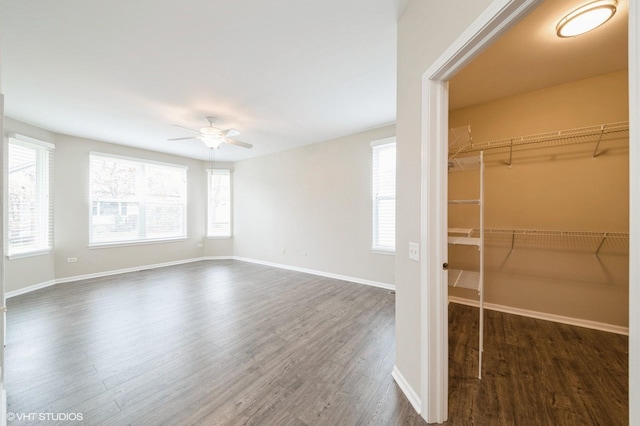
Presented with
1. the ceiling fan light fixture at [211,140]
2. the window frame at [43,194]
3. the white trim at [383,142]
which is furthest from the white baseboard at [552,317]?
the window frame at [43,194]

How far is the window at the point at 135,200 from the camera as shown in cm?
475

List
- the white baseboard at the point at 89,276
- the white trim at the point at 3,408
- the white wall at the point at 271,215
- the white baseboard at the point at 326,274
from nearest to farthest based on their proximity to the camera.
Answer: the white trim at the point at 3,408 < the white baseboard at the point at 89,276 < the white baseboard at the point at 326,274 < the white wall at the point at 271,215

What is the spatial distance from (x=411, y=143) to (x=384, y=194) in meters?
2.50

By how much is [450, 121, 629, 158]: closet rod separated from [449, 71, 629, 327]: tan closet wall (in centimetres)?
6

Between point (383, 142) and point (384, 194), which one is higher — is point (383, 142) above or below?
above

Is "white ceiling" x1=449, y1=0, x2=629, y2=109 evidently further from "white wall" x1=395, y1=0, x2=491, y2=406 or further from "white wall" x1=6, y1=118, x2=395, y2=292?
"white wall" x1=6, y1=118, x2=395, y2=292

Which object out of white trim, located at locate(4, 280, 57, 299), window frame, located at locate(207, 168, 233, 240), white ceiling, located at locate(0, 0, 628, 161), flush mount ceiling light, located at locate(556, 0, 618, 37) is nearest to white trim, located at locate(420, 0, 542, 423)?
white ceiling, located at locate(0, 0, 628, 161)

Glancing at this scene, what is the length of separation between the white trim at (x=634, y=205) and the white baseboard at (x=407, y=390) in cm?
116

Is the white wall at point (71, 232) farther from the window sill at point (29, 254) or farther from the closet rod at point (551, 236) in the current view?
the closet rod at point (551, 236)

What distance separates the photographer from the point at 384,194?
4121 mm

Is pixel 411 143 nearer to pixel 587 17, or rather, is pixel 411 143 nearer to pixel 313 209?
pixel 587 17

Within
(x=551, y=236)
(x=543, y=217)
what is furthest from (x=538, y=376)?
(x=543, y=217)

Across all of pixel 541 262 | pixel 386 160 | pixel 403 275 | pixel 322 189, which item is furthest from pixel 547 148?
pixel 322 189

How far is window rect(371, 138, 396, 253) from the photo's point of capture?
13.1 feet
